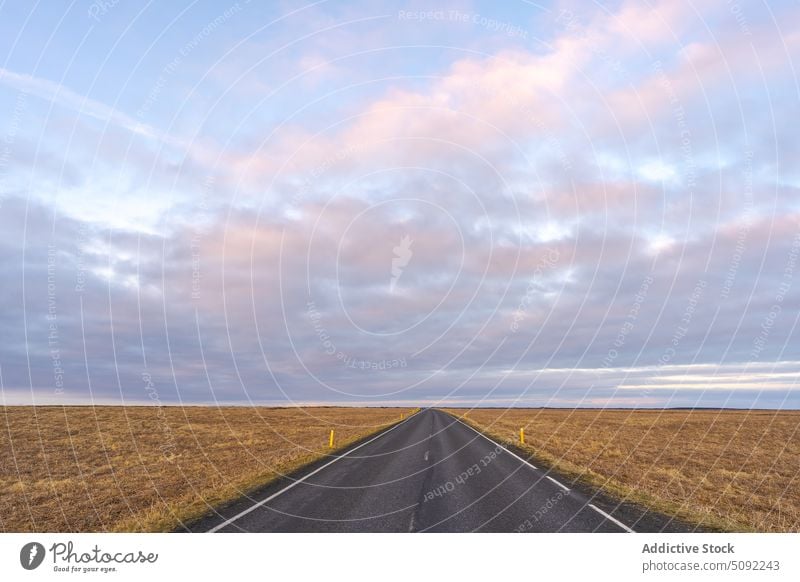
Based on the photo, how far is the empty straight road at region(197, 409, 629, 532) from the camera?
34.5 feet

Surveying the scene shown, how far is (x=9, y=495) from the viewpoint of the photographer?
16078 mm

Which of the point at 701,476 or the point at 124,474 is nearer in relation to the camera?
the point at 124,474

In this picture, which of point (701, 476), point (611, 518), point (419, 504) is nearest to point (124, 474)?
point (419, 504)
